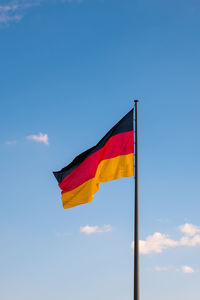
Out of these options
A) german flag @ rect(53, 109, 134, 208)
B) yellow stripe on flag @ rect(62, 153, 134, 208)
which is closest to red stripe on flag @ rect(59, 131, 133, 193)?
german flag @ rect(53, 109, 134, 208)

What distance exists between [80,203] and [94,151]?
246cm

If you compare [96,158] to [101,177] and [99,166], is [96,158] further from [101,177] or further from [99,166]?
[101,177]

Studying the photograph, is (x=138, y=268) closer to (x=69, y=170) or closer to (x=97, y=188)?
(x=97, y=188)

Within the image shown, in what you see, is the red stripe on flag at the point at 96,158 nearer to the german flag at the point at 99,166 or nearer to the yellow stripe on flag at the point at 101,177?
the german flag at the point at 99,166

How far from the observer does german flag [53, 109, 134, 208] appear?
16.8 metres

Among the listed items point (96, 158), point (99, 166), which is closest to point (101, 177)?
point (99, 166)

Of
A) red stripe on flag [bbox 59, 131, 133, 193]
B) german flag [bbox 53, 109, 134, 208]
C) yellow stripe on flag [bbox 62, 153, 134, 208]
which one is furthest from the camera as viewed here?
red stripe on flag [bbox 59, 131, 133, 193]

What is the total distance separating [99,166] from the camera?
57.7 ft

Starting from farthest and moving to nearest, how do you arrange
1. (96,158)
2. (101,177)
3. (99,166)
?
(96,158), (99,166), (101,177)

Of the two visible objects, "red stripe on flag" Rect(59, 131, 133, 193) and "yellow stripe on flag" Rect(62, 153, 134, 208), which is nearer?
"yellow stripe on flag" Rect(62, 153, 134, 208)

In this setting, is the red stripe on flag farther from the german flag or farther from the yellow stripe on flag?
the yellow stripe on flag

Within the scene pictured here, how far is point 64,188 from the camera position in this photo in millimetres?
18750

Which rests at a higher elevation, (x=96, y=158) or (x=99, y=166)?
(x=96, y=158)

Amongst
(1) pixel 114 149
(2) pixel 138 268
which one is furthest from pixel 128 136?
(2) pixel 138 268
